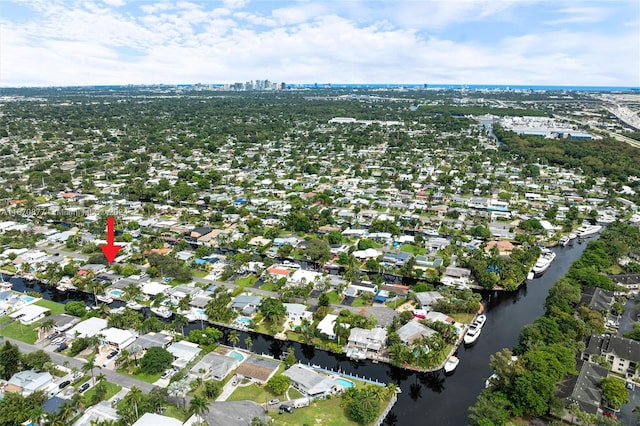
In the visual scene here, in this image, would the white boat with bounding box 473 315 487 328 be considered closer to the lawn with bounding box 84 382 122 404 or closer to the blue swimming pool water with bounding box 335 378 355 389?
the blue swimming pool water with bounding box 335 378 355 389

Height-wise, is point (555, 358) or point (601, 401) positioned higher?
point (555, 358)

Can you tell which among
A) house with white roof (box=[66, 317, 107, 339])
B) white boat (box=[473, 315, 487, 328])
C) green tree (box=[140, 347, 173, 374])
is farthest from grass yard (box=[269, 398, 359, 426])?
house with white roof (box=[66, 317, 107, 339])

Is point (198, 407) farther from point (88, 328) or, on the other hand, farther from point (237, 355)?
point (88, 328)

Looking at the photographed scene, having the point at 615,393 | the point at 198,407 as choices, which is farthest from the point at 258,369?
the point at 615,393

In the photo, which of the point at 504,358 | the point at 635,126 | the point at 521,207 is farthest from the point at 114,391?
the point at 635,126

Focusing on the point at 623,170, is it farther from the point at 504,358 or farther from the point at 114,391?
the point at 114,391

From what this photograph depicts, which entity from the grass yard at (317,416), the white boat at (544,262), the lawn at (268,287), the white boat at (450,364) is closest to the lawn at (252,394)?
the grass yard at (317,416)
